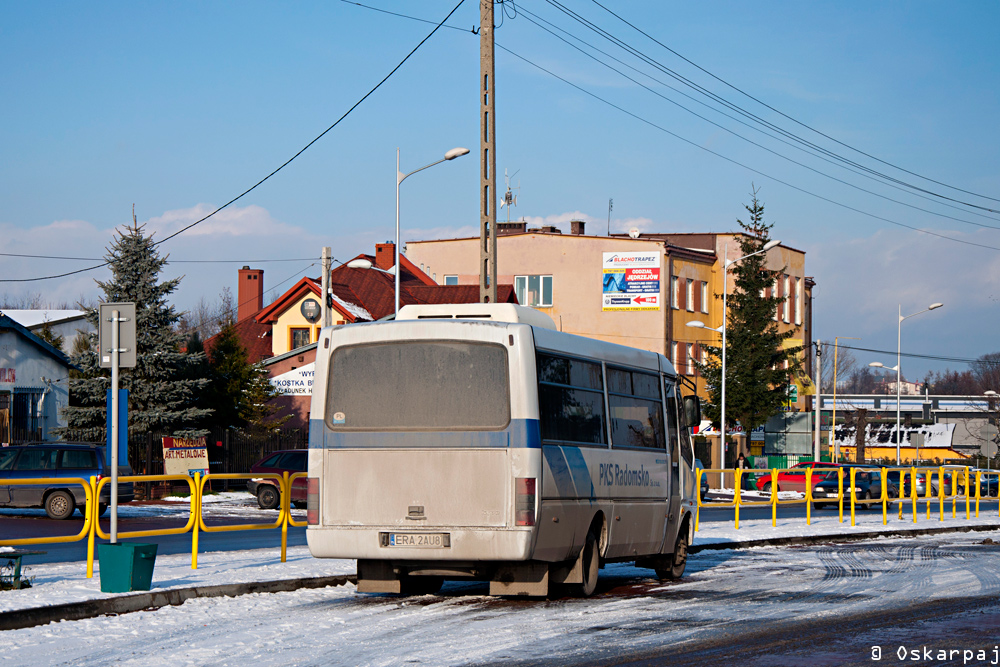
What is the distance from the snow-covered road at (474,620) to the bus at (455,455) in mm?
508

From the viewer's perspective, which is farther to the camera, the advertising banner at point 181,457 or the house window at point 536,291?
the house window at point 536,291

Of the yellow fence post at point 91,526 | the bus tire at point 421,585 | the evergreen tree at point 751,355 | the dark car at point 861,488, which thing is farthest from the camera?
the evergreen tree at point 751,355

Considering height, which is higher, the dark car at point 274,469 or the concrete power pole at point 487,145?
the concrete power pole at point 487,145

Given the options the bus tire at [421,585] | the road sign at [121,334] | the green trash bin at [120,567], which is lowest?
the bus tire at [421,585]

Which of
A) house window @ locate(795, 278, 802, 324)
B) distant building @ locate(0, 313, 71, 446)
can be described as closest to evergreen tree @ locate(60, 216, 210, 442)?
distant building @ locate(0, 313, 71, 446)

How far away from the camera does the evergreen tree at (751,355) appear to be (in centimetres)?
6375

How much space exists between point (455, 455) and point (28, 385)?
31133mm

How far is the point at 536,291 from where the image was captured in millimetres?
68062

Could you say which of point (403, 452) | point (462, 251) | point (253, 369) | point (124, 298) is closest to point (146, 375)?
point (124, 298)

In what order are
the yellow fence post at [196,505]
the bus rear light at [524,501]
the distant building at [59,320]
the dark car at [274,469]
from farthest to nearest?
the distant building at [59,320] < the dark car at [274,469] < the yellow fence post at [196,505] < the bus rear light at [524,501]

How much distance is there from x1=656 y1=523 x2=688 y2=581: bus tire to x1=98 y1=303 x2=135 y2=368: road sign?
7.03 metres

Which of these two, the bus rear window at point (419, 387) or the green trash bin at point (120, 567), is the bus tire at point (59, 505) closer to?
the green trash bin at point (120, 567)

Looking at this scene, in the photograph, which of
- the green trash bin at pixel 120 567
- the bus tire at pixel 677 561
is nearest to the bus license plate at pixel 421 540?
the green trash bin at pixel 120 567

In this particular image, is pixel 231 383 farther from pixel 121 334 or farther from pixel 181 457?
pixel 121 334
